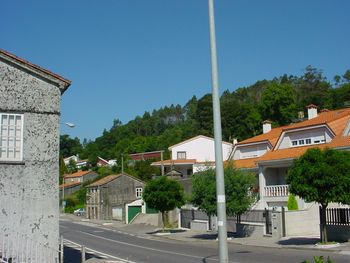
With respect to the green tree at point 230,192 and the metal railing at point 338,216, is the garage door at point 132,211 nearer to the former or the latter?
the green tree at point 230,192

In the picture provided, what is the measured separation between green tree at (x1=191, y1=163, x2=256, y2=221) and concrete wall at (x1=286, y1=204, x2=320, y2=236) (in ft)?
9.01

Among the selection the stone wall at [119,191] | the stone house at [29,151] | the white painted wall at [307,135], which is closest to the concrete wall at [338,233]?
the white painted wall at [307,135]

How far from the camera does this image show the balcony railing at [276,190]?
37150mm

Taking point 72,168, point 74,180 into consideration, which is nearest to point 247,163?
point 74,180

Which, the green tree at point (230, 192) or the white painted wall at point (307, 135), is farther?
the white painted wall at point (307, 135)

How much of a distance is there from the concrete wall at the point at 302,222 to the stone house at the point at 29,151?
16.2 metres

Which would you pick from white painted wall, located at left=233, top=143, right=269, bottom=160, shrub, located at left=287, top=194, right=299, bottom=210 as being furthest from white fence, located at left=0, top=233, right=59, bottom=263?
white painted wall, located at left=233, top=143, right=269, bottom=160

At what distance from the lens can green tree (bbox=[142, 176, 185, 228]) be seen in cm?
3816

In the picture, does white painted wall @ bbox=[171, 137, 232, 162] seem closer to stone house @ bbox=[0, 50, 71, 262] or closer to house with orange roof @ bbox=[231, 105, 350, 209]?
house with orange roof @ bbox=[231, 105, 350, 209]

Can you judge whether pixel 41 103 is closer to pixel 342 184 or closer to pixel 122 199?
pixel 342 184

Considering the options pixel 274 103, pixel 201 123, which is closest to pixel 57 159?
pixel 274 103

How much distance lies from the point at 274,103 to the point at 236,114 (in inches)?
427

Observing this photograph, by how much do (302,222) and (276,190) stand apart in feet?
30.7

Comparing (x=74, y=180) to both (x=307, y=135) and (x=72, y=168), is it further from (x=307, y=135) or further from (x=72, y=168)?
(x=307, y=135)
